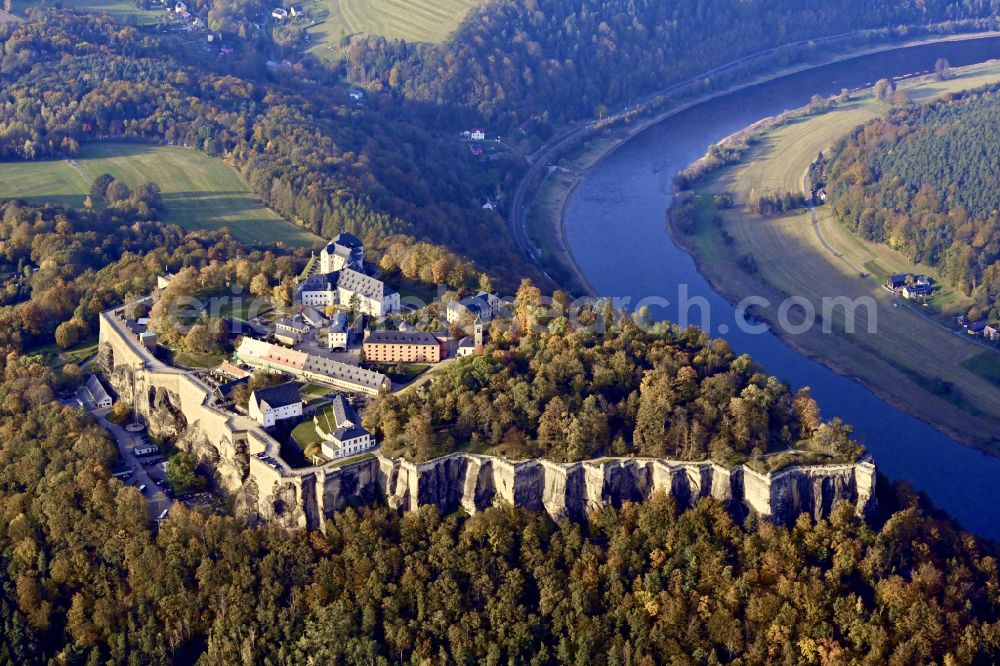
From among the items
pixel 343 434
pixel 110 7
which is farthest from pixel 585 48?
pixel 343 434

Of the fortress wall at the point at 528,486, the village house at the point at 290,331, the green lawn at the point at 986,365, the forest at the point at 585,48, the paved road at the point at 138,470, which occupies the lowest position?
the green lawn at the point at 986,365

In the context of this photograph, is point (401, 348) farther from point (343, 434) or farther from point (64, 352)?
point (64, 352)

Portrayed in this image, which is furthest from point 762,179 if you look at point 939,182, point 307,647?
point 307,647

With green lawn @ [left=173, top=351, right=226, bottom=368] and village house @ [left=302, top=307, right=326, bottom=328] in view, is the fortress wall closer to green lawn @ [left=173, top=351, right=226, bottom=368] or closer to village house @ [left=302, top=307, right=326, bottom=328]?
green lawn @ [left=173, top=351, right=226, bottom=368]

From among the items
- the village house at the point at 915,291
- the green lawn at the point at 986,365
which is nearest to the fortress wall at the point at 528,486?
the green lawn at the point at 986,365

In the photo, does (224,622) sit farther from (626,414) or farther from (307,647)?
(626,414)

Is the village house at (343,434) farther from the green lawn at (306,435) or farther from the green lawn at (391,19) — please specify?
the green lawn at (391,19)
